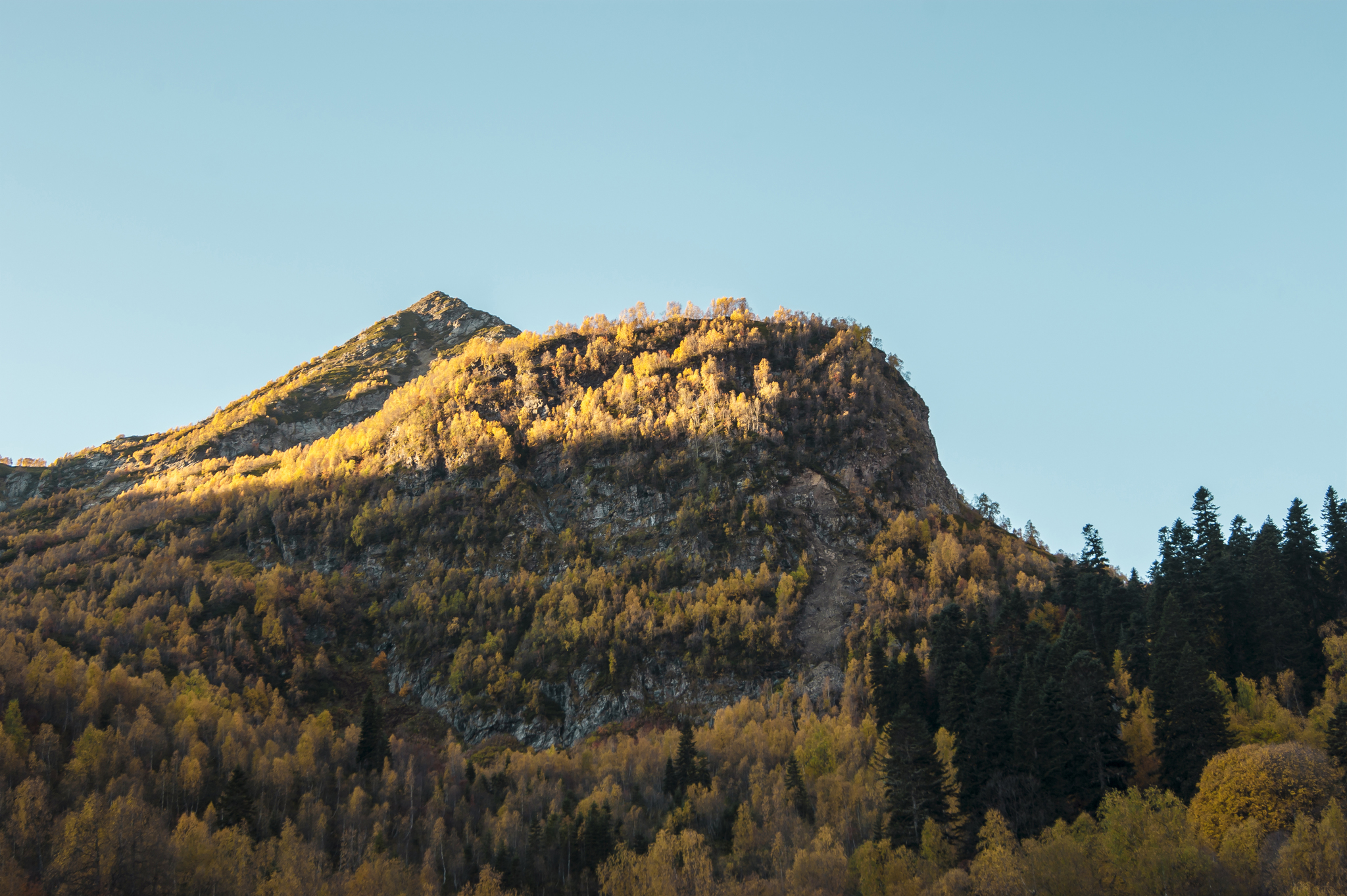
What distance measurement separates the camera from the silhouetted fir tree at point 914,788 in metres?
94.6

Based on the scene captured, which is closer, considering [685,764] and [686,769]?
[686,769]

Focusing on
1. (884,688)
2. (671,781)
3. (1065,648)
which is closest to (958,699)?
(1065,648)

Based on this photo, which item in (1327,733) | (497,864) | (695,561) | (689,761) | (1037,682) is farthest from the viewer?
(695,561)

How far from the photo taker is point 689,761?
433 ft

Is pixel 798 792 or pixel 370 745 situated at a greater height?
pixel 370 745

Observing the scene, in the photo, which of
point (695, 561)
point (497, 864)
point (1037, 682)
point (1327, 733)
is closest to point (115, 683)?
point (497, 864)

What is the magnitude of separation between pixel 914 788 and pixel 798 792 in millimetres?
28667

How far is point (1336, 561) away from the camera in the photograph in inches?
4811

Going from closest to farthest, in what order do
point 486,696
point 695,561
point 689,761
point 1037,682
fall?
point 1037,682 < point 689,761 < point 486,696 < point 695,561

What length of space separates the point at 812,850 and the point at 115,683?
11504 centimetres

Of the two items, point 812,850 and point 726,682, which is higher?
point 726,682

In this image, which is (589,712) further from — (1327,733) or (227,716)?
(1327,733)

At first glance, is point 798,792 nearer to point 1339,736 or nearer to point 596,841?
point 596,841

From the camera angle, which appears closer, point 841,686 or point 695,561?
point 841,686
